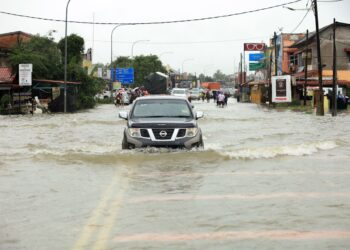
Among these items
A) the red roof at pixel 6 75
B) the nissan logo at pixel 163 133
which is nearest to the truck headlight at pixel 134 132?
the nissan logo at pixel 163 133

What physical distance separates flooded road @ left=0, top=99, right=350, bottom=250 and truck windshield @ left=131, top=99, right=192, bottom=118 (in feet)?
3.63

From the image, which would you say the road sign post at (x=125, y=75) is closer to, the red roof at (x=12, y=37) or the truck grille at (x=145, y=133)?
the red roof at (x=12, y=37)

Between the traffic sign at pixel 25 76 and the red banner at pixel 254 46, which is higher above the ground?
the red banner at pixel 254 46

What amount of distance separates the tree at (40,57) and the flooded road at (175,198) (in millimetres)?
28314

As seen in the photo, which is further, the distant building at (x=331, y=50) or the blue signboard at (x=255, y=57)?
the blue signboard at (x=255, y=57)

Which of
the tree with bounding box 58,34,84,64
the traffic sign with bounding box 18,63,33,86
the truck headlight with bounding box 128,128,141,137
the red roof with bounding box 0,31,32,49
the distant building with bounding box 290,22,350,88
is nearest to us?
the truck headlight with bounding box 128,128,141,137

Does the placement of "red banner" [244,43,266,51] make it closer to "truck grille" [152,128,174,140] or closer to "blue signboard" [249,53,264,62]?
"blue signboard" [249,53,264,62]

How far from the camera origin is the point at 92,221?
25.0 ft

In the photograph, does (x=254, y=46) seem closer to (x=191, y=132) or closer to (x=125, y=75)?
(x=125, y=75)

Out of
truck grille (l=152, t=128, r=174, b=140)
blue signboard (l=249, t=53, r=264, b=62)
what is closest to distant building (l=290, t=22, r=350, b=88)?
blue signboard (l=249, t=53, r=264, b=62)

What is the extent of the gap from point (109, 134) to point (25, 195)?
14107mm

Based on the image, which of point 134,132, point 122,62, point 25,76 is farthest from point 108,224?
point 122,62

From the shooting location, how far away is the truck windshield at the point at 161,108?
1498 cm

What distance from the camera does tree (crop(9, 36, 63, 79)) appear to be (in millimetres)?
45188
